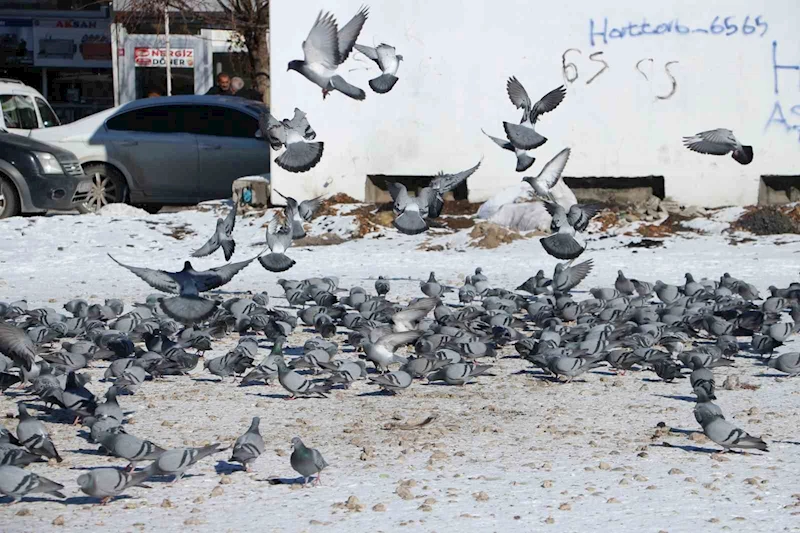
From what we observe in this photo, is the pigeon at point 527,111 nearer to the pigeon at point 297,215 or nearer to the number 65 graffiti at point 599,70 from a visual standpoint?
the pigeon at point 297,215

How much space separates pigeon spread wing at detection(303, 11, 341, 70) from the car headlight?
5814mm

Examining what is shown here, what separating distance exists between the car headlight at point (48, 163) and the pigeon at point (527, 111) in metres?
6.31

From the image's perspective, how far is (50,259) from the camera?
12344 mm

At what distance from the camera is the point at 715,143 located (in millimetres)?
11750

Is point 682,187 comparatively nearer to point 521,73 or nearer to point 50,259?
point 521,73

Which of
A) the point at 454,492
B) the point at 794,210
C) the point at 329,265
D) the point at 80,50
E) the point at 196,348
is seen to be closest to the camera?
the point at 454,492

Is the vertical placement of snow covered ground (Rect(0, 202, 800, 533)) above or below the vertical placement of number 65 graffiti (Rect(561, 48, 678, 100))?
below

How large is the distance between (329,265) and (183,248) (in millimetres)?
2019

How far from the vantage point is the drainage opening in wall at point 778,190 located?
15.3 metres

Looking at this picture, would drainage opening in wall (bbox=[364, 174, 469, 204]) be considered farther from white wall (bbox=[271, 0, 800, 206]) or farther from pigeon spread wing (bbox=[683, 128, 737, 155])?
pigeon spread wing (bbox=[683, 128, 737, 155])

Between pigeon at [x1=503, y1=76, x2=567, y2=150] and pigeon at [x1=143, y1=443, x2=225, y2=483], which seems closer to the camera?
pigeon at [x1=143, y1=443, x2=225, y2=483]

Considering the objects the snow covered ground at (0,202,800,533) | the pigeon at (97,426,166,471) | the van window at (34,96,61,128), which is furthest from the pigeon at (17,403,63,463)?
the van window at (34,96,61,128)

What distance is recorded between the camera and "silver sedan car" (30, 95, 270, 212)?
16.8 meters

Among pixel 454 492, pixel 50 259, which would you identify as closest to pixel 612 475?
pixel 454 492
